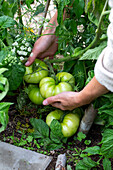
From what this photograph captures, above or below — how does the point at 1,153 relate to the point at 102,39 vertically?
below

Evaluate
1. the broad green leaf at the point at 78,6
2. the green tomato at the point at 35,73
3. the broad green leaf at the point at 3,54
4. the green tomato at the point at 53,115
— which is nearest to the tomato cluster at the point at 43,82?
the green tomato at the point at 35,73

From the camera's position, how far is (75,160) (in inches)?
48.9

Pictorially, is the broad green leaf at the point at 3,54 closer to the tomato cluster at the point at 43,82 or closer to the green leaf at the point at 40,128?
the tomato cluster at the point at 43,82

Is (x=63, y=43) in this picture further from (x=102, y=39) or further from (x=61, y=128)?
(x=61, y=128)

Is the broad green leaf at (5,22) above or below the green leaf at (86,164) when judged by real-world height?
above

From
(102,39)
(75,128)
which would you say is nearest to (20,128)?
(75,128)

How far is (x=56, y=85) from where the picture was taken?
1.43 metres

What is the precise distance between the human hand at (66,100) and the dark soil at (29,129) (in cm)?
24

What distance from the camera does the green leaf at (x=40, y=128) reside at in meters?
1.37

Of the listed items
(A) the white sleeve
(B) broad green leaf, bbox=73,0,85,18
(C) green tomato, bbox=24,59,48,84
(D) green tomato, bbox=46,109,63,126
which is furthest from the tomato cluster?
(A) the white sleeve

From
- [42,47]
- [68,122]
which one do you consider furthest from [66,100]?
[42,47]

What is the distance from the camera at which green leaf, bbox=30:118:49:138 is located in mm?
1369

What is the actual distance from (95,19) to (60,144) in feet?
2.56

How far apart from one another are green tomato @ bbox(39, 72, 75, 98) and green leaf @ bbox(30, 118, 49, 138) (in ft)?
0.61
